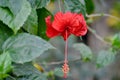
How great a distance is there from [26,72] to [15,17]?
0.16 metres

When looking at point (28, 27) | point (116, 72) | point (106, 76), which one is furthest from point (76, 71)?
point (28, 27)

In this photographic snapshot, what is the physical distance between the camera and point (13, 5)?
3.67 ft

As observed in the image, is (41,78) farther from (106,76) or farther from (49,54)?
(106,76)

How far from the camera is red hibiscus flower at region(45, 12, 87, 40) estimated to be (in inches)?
46.1

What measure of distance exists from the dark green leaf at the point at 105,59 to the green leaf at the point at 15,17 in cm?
73

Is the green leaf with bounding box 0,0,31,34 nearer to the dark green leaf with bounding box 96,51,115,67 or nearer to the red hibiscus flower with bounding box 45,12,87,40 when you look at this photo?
the red hibiscus flower with bounding box 45,12,87,40

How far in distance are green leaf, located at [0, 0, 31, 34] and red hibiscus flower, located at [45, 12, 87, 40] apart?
0.07m

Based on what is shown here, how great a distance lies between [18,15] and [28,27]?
96 millimetres

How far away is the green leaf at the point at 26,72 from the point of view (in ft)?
3.80

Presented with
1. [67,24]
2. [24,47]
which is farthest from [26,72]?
[67,24]

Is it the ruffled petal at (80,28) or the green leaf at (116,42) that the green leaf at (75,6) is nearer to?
the ruffled petal at (80,28)

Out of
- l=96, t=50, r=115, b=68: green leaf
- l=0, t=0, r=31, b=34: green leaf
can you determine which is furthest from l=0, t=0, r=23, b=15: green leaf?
l=96, t=50, r=115, b=68: green leaf

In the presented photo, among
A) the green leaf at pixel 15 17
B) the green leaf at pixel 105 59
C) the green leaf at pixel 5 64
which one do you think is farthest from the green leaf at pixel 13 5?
the green leaf at pixel 105 59

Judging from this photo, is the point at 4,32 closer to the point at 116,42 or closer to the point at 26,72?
the point at 26,72
